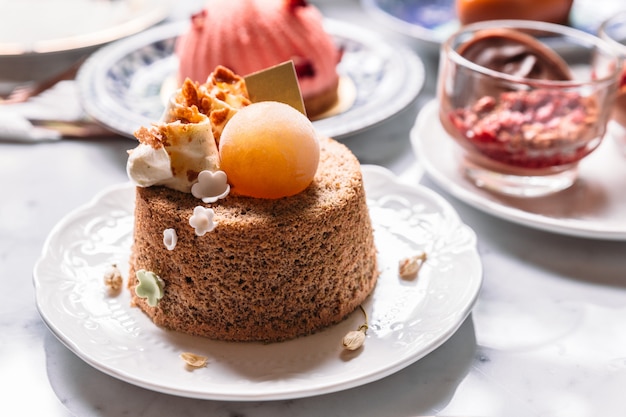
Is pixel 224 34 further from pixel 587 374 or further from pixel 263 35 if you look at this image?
pixel 587 374

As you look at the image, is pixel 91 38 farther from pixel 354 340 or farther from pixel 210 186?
pixel 354 340

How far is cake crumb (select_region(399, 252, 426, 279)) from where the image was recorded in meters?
1.18

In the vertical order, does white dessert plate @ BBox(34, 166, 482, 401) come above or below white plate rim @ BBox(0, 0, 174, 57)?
above

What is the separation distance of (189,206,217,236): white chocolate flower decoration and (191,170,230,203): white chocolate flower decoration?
47 mm

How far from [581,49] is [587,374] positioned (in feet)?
3.02

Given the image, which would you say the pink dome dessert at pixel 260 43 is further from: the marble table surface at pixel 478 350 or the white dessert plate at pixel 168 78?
the marble table surface at pixel 478 350

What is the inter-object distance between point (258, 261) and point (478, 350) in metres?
0.36

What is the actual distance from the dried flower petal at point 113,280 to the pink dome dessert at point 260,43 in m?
0.66

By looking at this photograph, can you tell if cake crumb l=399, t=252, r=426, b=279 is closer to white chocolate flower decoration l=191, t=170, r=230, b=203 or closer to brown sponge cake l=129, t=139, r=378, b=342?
brown sponge cake l=129, t=139, r=378, b=342

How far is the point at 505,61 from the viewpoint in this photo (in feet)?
5.34

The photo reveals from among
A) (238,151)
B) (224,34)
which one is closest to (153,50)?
(224,34)

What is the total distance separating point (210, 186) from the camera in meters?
1.03

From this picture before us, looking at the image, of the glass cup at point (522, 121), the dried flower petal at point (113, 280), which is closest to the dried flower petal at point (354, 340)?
the dried flower petal at point (113, 280)

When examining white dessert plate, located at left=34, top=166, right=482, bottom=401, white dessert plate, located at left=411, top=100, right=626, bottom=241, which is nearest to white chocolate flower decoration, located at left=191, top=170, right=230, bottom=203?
white dessert plate, located at left=34, top=166, right=482, bottom=401
